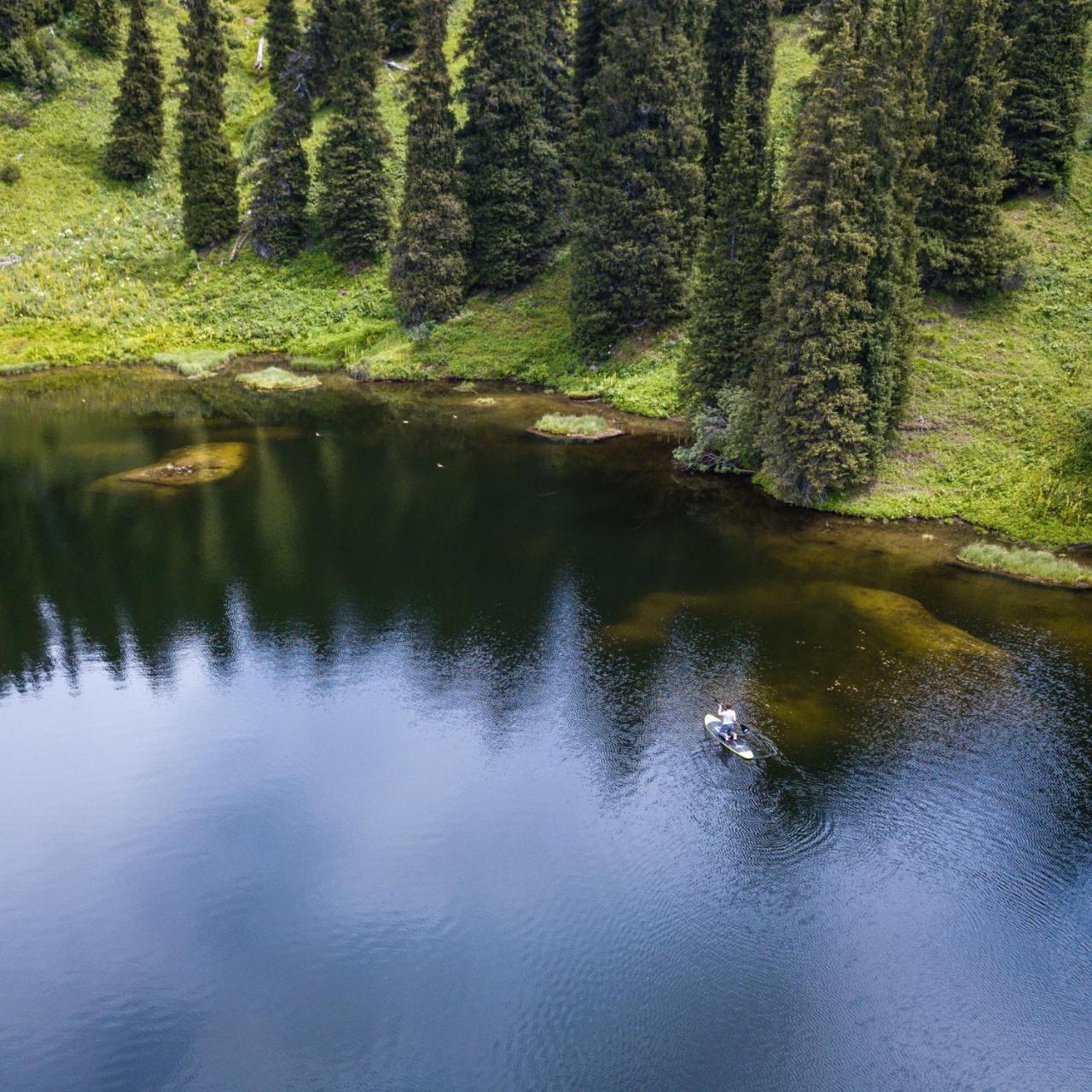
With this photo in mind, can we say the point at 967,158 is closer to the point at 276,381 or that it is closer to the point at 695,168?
the point at 695,168

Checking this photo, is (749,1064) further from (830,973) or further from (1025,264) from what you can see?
(1025,264)

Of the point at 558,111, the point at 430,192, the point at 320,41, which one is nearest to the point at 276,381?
the point at 430,192

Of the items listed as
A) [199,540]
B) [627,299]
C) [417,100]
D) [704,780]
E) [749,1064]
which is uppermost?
[417,100]

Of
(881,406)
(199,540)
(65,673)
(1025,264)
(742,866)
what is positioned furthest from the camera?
(1025,264)

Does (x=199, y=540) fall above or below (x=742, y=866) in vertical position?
above

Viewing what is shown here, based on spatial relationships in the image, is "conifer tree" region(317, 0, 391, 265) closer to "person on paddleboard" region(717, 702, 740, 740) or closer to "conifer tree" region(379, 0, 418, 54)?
"conifer tree" region(379, 0, 418, 54)

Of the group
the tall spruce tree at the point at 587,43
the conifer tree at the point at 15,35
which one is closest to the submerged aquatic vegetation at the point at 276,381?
the tall spruce tree at the point at 587,43

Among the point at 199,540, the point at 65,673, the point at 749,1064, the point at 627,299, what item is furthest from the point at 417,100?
the point at 749,1064
